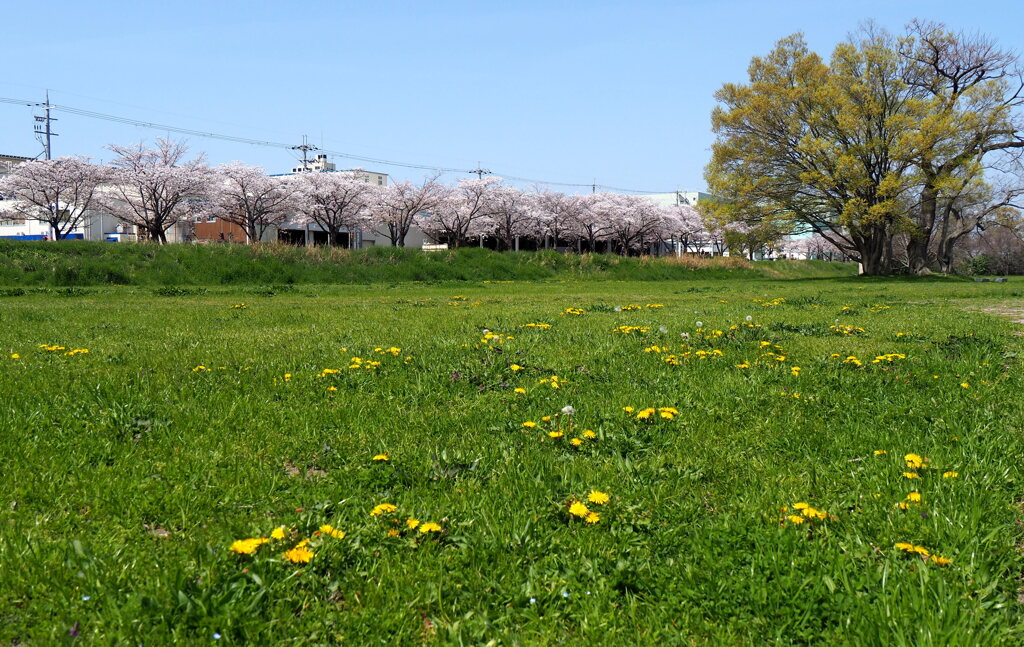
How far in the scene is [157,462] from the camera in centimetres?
382

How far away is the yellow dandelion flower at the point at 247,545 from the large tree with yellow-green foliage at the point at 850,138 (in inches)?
1384

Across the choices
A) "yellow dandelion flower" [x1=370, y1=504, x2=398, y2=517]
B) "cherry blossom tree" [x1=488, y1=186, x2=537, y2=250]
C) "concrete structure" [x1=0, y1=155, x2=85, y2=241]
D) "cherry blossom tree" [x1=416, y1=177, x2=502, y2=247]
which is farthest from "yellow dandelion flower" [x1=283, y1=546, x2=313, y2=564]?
"concrete structure" [x1=0, y1=155, x2=85, y2=241]

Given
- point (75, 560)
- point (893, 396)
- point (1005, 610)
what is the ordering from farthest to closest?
point (893, 396) < point (75, 560) < point (1005, 610)

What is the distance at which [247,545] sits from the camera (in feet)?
8.99

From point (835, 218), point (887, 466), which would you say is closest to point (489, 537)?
point (887, 466)

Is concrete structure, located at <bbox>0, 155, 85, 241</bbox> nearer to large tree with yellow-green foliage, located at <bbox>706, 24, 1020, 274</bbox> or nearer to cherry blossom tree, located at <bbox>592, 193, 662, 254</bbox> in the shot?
cherry blossom tree, located at <bbox>592, 193, 662, 254</bbox>

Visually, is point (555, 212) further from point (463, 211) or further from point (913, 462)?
point (913, 462)

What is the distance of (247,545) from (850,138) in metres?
39.3

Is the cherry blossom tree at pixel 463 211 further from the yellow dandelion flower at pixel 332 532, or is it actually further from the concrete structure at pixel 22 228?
the yellow dandelion flower at pixel 332 532

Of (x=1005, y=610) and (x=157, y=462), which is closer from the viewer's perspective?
(x=1005, y=610)

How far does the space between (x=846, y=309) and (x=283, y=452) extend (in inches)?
448

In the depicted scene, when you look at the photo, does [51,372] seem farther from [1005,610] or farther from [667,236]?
→ [667,236]

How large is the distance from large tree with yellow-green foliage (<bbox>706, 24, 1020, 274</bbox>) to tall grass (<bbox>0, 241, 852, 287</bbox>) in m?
7.48

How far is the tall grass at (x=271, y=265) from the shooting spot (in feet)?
77.7
